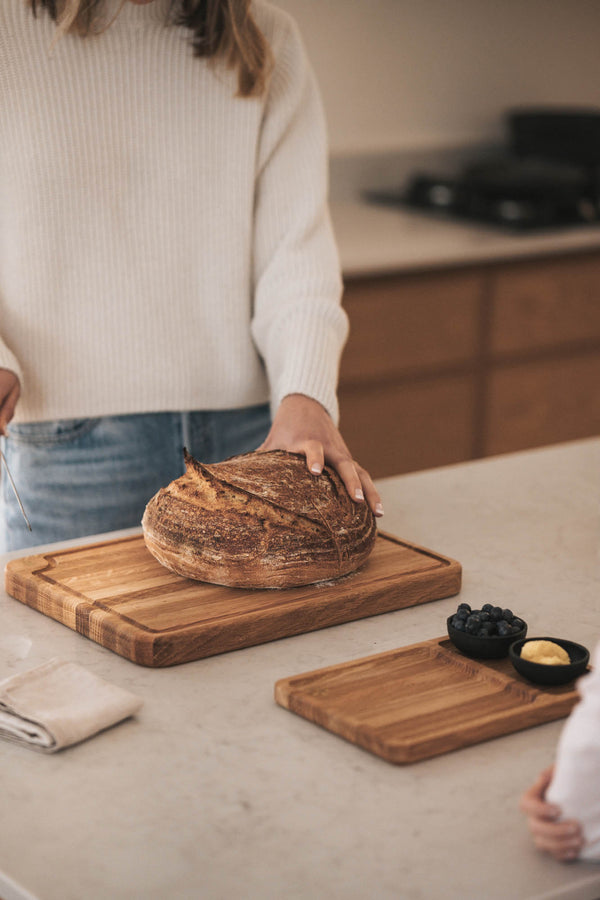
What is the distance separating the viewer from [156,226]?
154 cm

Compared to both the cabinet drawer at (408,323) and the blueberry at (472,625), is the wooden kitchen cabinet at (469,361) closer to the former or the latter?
the cabinet drawer at (408,323)

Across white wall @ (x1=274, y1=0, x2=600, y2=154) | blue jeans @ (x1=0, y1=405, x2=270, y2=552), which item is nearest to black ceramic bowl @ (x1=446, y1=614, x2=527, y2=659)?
blue jeans @ (x1=0, y1=405, x2=270, y2=552)

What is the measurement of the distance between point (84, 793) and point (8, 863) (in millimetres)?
91

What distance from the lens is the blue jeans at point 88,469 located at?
5.08 ft

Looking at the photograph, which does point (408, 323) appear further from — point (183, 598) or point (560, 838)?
point (560, 838)

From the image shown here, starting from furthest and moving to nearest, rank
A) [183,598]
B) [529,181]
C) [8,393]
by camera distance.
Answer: [529,181], [8,393], [183,598]

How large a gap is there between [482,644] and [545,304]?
216cm

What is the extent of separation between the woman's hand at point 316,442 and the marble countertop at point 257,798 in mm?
181

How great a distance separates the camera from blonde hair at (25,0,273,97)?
148cm

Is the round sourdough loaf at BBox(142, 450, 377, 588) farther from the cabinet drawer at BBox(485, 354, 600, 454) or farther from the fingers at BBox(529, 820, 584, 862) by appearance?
the cabinet drawer at BBox(485, 354, 600, 454)

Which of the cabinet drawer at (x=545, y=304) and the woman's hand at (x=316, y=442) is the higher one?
the woman's hand at (x=316, y=442)

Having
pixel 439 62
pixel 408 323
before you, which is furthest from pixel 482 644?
pixel 439 62

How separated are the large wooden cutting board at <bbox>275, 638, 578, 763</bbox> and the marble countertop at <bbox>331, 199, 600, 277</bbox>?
1.72 meters

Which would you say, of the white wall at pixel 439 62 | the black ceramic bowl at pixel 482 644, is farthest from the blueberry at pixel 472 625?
the white wall at pixel 439 62
